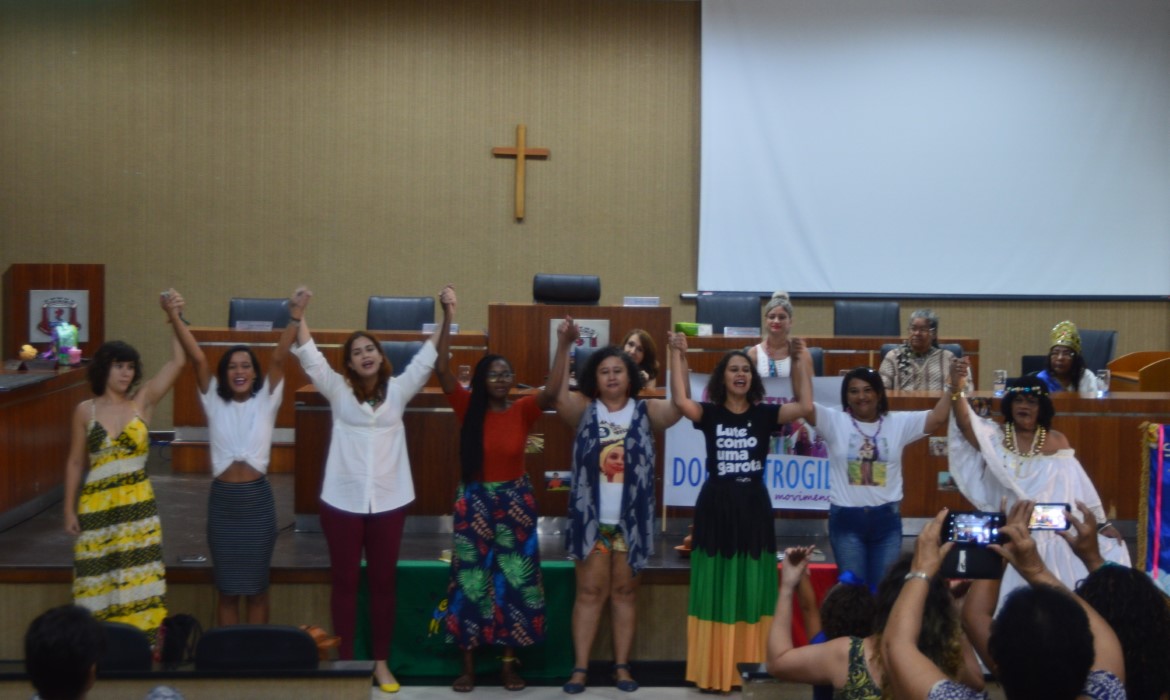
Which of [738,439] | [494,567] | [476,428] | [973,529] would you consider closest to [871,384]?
[738,439]

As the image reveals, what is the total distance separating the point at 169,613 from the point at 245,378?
4.08 ft

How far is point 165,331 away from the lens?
10375mm

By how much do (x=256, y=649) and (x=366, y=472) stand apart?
1707mm

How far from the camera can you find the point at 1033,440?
16.0ft

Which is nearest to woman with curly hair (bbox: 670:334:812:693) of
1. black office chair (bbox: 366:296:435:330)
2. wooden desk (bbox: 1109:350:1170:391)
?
black office chair (bbox: 366:296:435:330)

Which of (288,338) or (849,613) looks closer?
(849,613)

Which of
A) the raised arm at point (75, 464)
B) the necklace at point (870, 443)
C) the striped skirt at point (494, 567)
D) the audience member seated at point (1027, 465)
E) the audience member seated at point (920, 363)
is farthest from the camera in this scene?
the audience member seated at point (920, 363)

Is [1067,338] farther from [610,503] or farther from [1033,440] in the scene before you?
[610,503]

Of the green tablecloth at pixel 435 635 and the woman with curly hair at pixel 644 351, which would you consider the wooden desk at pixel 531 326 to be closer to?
the woman with curly hair at pixel 644 351

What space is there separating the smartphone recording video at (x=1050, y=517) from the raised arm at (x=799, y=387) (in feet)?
7.46

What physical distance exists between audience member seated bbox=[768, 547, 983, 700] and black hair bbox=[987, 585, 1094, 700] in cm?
30

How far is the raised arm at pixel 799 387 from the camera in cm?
530

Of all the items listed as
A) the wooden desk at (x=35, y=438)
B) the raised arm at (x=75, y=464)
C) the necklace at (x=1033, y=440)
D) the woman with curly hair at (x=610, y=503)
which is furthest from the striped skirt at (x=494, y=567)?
the wooden desk at (x=35, y=438)

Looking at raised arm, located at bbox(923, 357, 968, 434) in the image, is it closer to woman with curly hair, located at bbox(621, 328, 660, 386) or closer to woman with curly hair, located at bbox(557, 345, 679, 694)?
woman with curly hair, located at bbox(557, 345, 679, 694)
